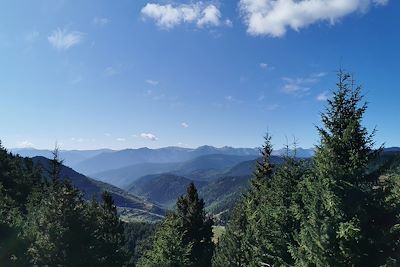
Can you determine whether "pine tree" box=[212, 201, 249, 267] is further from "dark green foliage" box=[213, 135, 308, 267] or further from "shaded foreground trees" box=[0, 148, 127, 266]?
"shaded foreground trees" box=[0, 148, 127, 266]

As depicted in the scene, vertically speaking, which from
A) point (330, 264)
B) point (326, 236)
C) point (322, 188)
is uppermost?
point (322, 188)

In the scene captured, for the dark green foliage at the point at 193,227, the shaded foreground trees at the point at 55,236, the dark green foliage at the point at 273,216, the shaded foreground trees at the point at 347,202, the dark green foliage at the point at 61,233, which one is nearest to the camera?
the shaded foreground trees at the point at 347,202

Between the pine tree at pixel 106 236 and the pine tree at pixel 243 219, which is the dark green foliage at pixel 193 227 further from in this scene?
the pine tree at pixel 106 236

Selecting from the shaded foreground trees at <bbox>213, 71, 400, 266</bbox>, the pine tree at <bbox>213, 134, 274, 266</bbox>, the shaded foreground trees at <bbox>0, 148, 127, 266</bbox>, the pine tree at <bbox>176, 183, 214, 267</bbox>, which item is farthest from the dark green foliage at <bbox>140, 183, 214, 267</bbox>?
the shaded foreground trees at <bbox>213, 71, 400, 266</bbox>

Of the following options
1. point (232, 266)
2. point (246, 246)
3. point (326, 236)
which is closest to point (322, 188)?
point (326, 236)

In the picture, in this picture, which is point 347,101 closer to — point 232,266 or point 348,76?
point 348,76

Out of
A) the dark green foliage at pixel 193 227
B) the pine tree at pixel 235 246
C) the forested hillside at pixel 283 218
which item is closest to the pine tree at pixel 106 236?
the forested hillside at pixel 283 218

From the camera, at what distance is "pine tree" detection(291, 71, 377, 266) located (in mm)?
18344

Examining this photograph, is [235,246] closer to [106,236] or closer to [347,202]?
[106,236]

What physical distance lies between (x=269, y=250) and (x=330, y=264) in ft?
35.9

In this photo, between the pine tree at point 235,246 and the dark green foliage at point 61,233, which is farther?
the pine tree at point 235,246

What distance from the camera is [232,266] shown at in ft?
144

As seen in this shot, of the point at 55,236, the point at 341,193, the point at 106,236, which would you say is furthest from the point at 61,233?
the point at 341,193

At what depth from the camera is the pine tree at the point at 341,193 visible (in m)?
18.3
